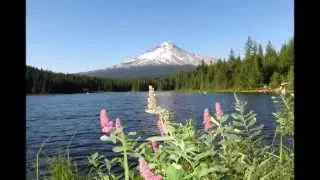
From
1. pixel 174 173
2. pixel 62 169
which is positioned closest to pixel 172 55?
pixel 62 169

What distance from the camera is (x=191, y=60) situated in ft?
34.7

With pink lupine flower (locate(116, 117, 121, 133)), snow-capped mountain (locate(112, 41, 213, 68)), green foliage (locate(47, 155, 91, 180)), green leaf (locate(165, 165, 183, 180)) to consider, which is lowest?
green foliage (locate(47, 155, 91, 180))

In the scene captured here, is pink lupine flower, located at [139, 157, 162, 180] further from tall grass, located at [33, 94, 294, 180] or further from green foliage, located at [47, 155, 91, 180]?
green foliage, located at [47, 155, 91, 180]

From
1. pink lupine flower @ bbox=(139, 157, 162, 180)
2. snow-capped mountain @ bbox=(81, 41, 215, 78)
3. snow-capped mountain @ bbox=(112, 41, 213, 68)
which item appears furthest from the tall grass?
snow-capped mountain @ bbox=(112, 41, 213, 68)

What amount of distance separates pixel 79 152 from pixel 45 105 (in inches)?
330

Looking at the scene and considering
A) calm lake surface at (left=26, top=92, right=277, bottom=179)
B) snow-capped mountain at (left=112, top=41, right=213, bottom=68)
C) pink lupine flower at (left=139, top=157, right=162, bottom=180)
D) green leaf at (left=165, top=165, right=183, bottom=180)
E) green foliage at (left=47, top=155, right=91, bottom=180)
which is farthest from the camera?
snow-capped mountain at (left=112, top=41, right=213, bottom=68)

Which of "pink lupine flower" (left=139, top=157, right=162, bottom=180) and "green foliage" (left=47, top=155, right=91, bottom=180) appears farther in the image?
"green foliage" (left=47, top=155, right=91, bottom=180)

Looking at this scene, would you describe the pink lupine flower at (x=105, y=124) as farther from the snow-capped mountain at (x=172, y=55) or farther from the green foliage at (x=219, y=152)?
the snow-capped mountain at (x=172, y=55)

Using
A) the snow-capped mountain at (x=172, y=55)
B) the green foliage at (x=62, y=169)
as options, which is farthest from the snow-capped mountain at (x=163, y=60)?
the green foliage at (x=62, y=169)

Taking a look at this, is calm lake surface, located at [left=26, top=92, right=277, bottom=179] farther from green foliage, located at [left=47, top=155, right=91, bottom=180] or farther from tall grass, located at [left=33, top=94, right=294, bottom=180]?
tall grass, located at [left=33, top=94, right=294, bottom=180]

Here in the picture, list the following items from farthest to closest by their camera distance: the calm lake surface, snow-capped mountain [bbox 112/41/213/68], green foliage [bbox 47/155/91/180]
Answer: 1. snow-capped mountain [bbox 112/41/213/68]
2. the calm lake surface
3. green foliage [bbox 47/155/91/180]

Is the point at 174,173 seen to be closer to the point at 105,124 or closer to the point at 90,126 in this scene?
the point at 105,124

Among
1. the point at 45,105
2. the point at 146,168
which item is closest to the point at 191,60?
the point at 45,105

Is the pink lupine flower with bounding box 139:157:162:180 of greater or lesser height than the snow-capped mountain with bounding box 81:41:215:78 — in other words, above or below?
below
